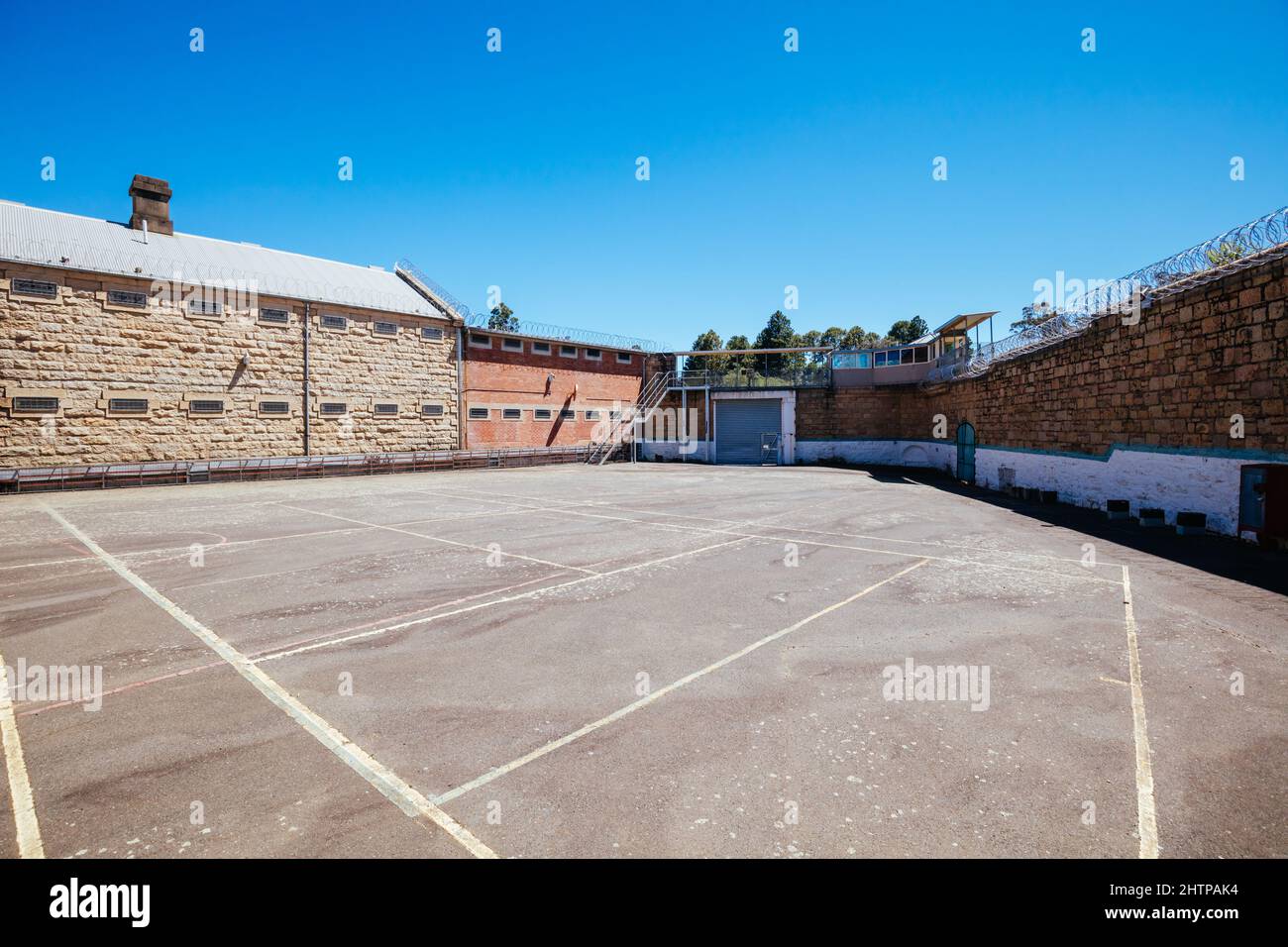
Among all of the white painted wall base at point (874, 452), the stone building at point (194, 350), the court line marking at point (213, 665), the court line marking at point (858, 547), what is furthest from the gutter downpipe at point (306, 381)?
the white painted wall base at point (874, 452)

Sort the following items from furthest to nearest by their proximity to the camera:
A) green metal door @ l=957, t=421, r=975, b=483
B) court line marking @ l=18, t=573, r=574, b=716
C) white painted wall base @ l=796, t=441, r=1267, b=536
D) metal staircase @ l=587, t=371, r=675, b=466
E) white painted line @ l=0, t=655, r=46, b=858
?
metal staircase @ l=587, t=371, r=675, b=466 < green metal door @ l=957, t=421, r=975, b=483 < white painted wall base @ l=796, t=441, r=1267, b=536 < court line marking @ l=18, t=573, r=574, b=716 < white painted line @ l=0, t=655, r=46, b=858

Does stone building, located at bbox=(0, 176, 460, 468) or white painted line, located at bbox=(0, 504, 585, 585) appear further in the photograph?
stone building, located at bbox=(0, 176, 460, 468)

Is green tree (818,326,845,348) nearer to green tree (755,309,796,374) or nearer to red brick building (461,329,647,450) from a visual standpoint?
green tree (755,309,796,374)

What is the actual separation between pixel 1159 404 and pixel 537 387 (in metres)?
28.7

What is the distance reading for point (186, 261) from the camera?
25.2m

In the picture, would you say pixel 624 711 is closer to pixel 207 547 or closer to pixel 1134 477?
pixel 207 547

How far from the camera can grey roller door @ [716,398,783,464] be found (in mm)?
38344

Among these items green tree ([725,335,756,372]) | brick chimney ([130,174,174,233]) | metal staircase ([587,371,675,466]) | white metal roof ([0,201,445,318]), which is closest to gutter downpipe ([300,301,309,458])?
white metal roof ([0,201,445,318])

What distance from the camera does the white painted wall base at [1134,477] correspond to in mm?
11039

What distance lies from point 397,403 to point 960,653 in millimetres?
29363

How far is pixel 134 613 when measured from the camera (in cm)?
681

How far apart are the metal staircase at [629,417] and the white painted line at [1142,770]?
33.8m

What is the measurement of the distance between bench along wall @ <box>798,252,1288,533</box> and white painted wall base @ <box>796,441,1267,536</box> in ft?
0.09
